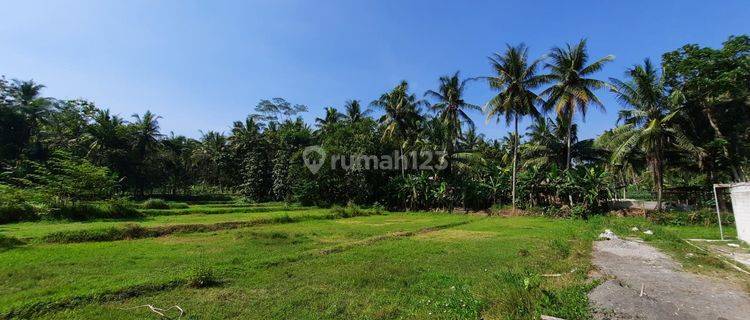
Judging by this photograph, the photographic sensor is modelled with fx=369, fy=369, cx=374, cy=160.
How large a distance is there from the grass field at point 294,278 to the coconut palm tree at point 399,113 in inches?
778

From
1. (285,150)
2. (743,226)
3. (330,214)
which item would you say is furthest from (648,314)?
(285,150)

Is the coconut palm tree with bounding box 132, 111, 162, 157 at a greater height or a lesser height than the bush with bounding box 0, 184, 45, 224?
greater

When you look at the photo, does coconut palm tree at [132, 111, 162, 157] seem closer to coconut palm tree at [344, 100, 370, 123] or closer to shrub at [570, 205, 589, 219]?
coconut palm tree at [344, 100, 370, 123]

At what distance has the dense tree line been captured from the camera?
21.9 metres

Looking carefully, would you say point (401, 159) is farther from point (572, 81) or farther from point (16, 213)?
point (16, 213)

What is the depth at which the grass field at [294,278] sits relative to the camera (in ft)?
19.0

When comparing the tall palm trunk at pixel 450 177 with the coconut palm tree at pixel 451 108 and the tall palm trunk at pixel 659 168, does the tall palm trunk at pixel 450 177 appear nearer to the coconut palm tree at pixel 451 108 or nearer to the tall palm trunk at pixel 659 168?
the coconut palm tree at pixel 451 108

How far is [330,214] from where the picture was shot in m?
24.8

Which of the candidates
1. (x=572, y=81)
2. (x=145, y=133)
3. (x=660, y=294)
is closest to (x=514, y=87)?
(x=572, y=81)

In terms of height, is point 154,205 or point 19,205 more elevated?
point 19,205

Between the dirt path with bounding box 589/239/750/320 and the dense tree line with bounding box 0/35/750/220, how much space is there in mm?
16723

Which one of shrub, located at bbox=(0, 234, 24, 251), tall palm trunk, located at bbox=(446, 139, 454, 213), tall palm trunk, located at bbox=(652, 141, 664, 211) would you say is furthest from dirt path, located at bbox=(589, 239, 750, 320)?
tall palm trunk, located at bbox=(446, 139, 454, 213)

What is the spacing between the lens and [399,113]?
108 feet

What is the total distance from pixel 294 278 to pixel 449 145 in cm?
2442
